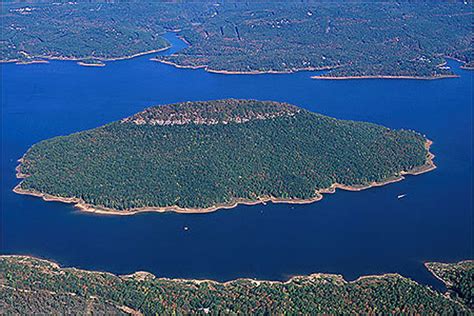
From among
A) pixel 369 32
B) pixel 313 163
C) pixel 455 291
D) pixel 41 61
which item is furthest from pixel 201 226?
pixel 369 32

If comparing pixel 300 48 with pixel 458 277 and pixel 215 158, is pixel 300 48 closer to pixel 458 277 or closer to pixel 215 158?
pixel 215 158

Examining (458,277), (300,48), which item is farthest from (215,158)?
(300,48)

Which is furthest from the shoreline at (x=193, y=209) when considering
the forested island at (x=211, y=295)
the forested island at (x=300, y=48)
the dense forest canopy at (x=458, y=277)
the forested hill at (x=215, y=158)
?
the forested island at (x=300, y=48)

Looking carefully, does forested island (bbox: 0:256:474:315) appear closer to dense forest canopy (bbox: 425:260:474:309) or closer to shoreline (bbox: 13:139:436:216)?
dense forest canopy (bbox: 425:260:474:309)

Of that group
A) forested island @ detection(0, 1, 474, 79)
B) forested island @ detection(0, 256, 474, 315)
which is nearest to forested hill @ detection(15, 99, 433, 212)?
forested island @ detection(0, 256, 474, 315)

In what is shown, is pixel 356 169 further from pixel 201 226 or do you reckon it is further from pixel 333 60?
pixel 333 60

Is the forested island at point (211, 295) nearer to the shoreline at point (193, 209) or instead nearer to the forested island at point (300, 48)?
the shoreline at point (193, 209)
